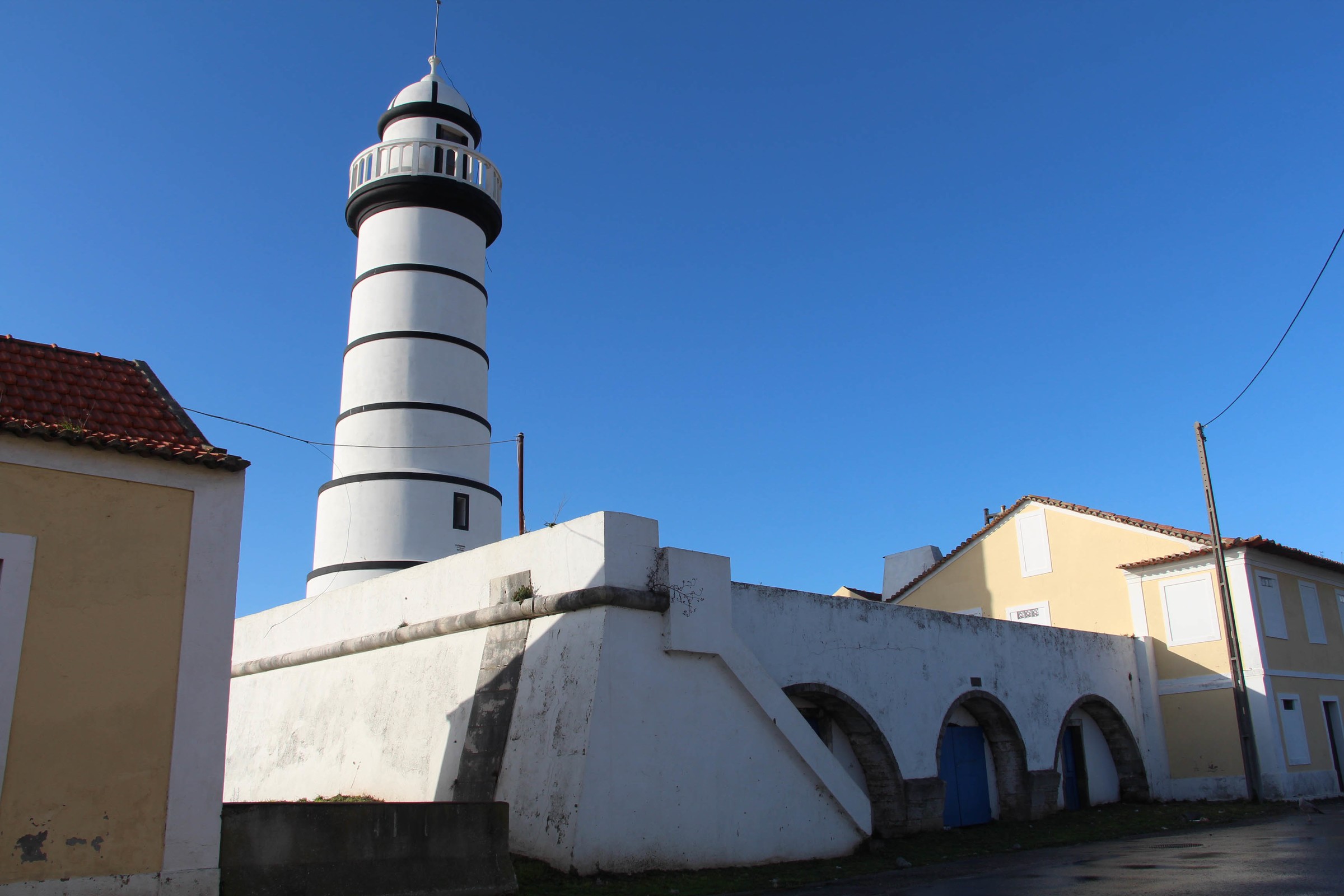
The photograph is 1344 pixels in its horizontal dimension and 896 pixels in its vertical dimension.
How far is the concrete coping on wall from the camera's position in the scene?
35.4 feet

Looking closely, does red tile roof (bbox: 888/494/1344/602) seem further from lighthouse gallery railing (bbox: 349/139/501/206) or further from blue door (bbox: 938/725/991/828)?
lighthouse gallery railing (bbox: 349/139/501/206)

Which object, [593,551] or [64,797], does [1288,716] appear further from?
[64,797]

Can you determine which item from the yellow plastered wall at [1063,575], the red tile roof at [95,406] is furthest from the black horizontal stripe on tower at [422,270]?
the yellow plastered wall at [1063,575]

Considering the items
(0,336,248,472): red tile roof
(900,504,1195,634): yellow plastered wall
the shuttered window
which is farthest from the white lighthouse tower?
the shuttered window

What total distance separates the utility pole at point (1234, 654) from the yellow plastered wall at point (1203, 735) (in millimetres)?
196

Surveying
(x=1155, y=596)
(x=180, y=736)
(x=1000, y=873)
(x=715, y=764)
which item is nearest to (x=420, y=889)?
(x=180, y=736)

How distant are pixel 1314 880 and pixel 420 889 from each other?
25.0ft

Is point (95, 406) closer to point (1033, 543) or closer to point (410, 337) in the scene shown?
point (410, 337)

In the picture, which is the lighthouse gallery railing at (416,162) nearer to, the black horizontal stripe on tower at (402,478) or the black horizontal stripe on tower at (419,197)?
the black horizontal stripe on tower at (419,197)

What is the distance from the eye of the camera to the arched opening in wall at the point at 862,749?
13703mm

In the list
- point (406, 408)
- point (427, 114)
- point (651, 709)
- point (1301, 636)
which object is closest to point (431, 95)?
point (427, 114)

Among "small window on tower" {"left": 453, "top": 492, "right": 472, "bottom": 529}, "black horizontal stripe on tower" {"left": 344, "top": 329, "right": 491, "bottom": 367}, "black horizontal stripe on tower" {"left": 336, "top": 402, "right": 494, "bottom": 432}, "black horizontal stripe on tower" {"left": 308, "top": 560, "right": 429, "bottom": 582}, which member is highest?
"black horizontal stripe on tower" {"left": 344, "top": 329, "right": 491, "bottom": 367}

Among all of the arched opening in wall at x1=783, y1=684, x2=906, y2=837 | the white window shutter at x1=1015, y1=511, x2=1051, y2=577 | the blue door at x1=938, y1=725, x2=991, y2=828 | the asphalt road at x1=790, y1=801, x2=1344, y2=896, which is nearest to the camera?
the asphalt road at x1=790, y1=801, x2=1344, y2=896

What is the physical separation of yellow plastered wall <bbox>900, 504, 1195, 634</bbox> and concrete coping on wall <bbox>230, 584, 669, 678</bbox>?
1242 centimetres
